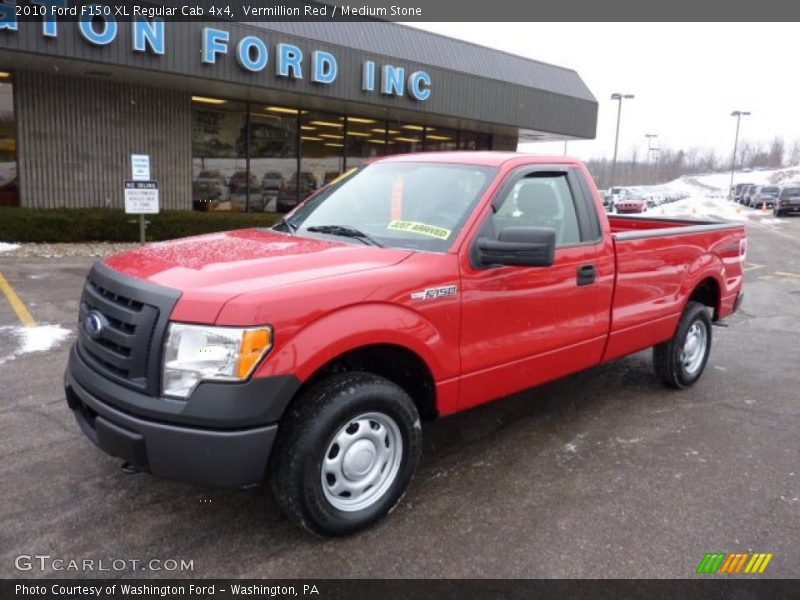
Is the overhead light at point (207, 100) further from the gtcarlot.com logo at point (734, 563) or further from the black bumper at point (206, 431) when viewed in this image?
the gtcarlot.com logo at point (734, 563)

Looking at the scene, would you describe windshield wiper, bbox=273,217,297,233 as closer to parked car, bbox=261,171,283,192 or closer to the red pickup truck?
the red pickup truck

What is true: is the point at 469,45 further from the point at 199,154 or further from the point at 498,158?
the point at 498,158

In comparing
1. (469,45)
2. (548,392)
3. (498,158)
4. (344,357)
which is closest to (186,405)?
(344,357)

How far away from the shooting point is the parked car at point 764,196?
4598cm

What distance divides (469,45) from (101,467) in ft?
59.1

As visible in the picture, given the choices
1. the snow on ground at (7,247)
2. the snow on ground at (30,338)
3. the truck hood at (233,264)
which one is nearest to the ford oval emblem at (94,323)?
the truck hood at (233,264)

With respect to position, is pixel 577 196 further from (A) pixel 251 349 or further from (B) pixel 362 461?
(A) pixel 251 349

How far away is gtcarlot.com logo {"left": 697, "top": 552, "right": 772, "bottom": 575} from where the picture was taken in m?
2.97

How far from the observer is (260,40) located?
13477 millimetres

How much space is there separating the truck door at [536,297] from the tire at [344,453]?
1.67 feet

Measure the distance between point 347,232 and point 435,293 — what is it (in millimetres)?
765

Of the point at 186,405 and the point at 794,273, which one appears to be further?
the point at 794,273

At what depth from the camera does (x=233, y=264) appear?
3.09 metres

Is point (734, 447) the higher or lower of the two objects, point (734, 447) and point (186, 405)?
the lower
